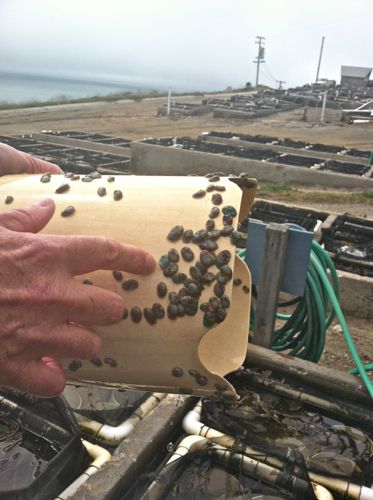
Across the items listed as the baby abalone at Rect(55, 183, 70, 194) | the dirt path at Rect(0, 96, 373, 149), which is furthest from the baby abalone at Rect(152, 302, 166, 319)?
the dirt path at Rect(0, 96, 373, 149)

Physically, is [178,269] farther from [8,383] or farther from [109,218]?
[8,383]

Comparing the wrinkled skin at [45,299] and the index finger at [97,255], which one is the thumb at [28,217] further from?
the index finger at [97,255]

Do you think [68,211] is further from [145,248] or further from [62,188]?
[145,248]

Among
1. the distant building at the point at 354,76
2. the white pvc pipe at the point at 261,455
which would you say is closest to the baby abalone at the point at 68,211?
the white pvc pipe at the point at 261,455

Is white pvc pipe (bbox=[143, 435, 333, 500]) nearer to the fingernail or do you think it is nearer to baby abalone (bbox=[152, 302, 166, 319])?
baby abalone (bbox=[152, 302, 166, 319])

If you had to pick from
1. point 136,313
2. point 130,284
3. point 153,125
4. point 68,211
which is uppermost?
point 68,211

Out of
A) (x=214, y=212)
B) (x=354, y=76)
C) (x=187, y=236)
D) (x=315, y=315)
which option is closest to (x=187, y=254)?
(x=187, y=236)
